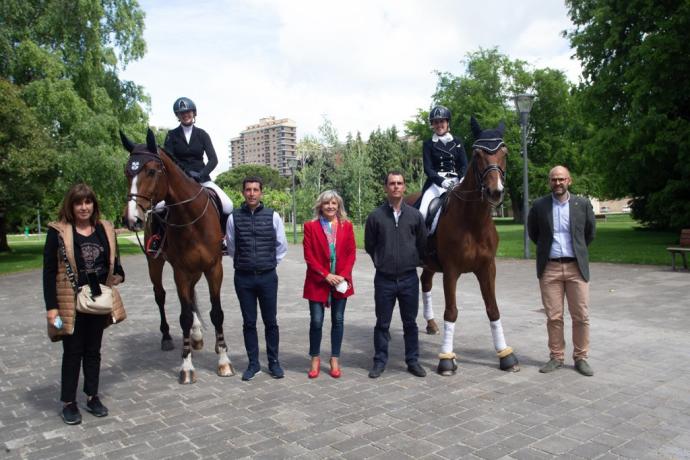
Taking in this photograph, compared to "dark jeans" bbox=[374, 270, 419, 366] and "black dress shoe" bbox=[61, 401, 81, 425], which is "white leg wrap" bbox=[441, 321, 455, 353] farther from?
"black dress shoe" bbox=[61, 401, 81, 425]

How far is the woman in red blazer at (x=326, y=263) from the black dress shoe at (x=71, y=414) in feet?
7.88

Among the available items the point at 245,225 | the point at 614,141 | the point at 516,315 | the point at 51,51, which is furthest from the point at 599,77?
the point at 51,51

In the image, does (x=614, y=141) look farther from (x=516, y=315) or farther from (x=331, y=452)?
(x=331, y=452)

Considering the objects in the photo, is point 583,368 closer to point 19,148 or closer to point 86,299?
point 86,299

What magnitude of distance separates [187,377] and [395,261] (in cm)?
275

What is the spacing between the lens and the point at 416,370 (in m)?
5.90

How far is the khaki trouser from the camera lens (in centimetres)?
584

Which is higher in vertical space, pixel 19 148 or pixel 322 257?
pixel 19 148

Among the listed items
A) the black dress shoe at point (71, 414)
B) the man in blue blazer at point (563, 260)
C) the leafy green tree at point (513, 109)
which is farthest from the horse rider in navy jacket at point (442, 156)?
the leafy green tree at point (513, 109)

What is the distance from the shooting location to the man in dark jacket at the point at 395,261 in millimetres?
5887

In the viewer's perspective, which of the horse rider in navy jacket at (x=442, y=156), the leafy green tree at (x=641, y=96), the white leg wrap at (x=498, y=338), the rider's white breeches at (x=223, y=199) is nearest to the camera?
the white leg wrap at (x=498, y=338)

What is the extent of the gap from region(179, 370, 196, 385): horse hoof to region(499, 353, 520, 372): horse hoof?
3.62 meters

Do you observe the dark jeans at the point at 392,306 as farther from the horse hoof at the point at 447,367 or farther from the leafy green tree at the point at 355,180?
the leafy green tree at the point at 355,180

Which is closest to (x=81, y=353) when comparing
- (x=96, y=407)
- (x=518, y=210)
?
(x=96, y=407)
